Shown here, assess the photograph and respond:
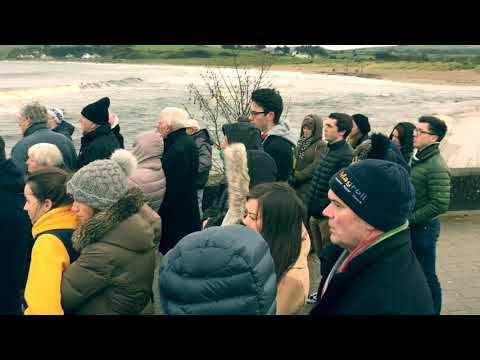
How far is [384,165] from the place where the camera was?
5.51ft

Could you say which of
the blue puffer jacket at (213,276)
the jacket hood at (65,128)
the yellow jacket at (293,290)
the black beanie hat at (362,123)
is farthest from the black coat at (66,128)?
the blue puffer jacket at (213,276)

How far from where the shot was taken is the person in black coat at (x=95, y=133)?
14.4ft

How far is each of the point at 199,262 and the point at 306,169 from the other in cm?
370

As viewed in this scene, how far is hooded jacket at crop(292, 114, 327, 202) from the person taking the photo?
536 centimetres

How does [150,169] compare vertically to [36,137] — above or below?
below

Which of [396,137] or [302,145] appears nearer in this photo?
[396,137]

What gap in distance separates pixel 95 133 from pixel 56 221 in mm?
2147

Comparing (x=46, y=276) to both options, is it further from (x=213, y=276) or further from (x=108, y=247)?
(x=213, y=276)

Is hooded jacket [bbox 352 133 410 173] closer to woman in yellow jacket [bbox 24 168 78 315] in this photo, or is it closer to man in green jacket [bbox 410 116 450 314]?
man in green jacket [bbox 410 116 450 314]

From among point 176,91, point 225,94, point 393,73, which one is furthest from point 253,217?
point 176,91

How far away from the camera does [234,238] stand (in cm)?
183

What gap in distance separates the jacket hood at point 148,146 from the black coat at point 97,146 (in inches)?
7.1

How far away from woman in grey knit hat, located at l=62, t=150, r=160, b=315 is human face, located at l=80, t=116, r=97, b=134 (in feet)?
6.63

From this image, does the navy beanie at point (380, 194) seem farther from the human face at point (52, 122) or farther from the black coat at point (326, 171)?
the human face at point (52, 122)
